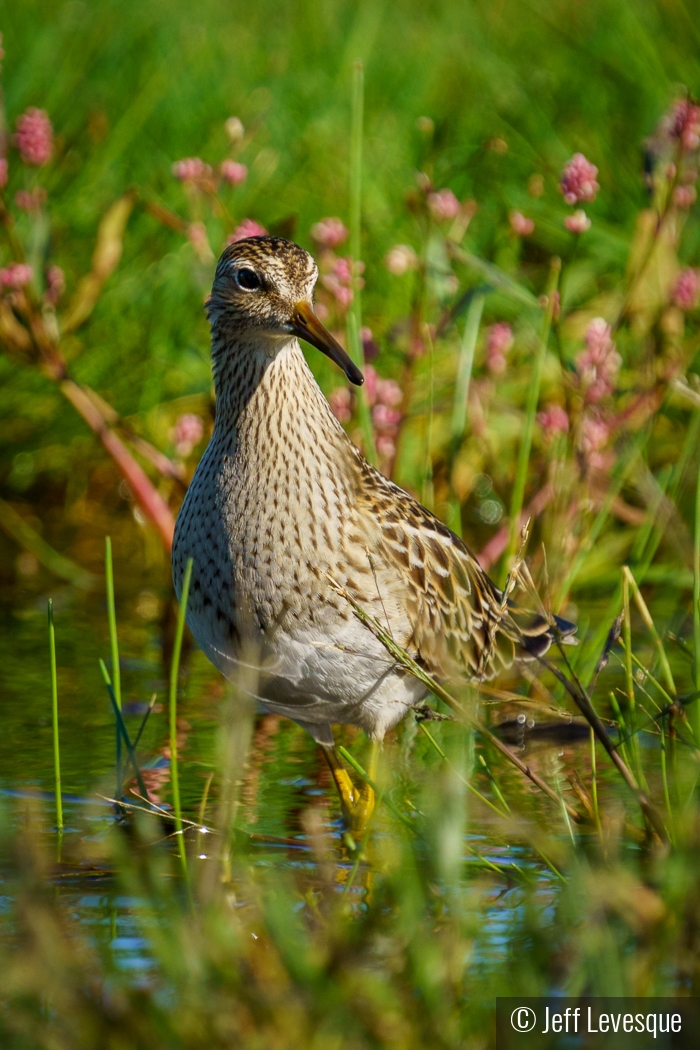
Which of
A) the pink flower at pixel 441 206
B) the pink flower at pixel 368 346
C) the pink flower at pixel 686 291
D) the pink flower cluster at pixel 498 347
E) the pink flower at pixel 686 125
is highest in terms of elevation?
the pink flower at pixel 686 125

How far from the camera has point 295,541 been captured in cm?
445

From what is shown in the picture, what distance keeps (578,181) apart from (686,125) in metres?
0.49

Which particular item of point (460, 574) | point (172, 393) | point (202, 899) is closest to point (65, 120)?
point (172, 393)

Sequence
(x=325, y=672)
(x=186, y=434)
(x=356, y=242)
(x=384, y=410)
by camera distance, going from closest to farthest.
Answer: (x=325, y=672) → (x=356, y=242) → (x=384, y=410) → (x=186, y=434)

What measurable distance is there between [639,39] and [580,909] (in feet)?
22.9

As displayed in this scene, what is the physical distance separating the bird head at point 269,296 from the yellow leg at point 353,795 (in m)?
1.27

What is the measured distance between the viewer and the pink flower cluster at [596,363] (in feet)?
18.6

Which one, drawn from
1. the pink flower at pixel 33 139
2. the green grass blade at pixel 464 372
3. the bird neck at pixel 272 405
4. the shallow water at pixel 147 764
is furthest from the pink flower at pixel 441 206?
the shallow water at pixel 147 764

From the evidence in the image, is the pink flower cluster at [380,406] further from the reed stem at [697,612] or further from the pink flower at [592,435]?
the reed stem at [697,612]

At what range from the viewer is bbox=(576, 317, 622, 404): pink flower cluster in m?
5.66

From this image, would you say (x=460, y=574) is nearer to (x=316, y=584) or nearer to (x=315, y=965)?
(x=316, y=584)

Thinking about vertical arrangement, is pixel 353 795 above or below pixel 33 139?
below

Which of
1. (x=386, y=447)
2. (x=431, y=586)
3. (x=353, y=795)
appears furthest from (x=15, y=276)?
(x=353, y=795)

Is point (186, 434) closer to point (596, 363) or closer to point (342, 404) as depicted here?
point (342, 404)
